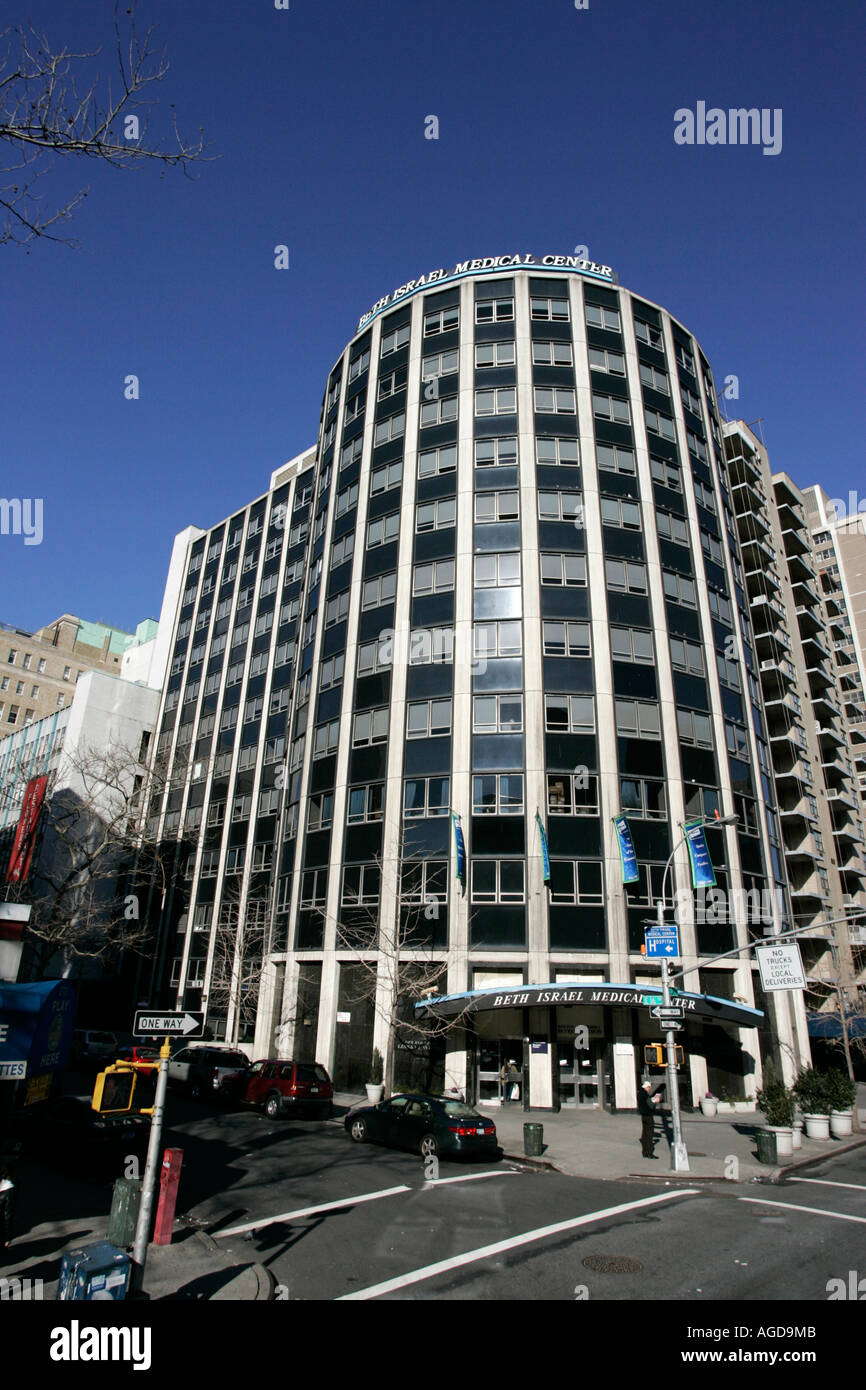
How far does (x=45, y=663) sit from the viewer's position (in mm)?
90562

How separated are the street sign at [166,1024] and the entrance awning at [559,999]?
62.8 feet

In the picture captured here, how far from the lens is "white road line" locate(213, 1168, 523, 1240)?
12.1 metres

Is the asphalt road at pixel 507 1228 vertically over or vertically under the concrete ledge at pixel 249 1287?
under

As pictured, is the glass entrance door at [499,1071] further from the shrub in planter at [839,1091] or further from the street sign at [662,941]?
the shrub in planter at [839,1091]

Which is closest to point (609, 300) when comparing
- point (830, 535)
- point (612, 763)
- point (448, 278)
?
point (448, 278)

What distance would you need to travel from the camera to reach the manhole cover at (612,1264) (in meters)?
10.1

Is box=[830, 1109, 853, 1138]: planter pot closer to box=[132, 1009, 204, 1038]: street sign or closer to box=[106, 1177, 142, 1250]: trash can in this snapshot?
Answer: box=[106, 1177, 142, 1250]: trash can

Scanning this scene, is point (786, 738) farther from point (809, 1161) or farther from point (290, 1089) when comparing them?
point (290, 1089)

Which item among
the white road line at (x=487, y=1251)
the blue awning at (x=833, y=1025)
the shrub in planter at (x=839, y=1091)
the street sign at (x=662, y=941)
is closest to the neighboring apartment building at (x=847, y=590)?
the blue awning at (x=833, y=1025)

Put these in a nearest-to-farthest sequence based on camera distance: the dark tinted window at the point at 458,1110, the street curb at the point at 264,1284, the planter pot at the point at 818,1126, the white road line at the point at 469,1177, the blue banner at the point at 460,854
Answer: the street curb at the point at 264,1284 < the white road line at the point at 469,1177 < the dark tinted window at the point at 458,1110 < the planter pot at the point at 818,1126 < the blue banner at the point at 460,854

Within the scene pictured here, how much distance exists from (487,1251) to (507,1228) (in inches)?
60.4

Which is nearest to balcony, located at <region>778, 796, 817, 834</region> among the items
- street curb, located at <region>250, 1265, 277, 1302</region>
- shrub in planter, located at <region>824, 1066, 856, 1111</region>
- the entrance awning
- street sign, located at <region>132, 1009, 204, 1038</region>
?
the entrance awning

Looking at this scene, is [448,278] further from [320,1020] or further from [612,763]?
[320,1020]
